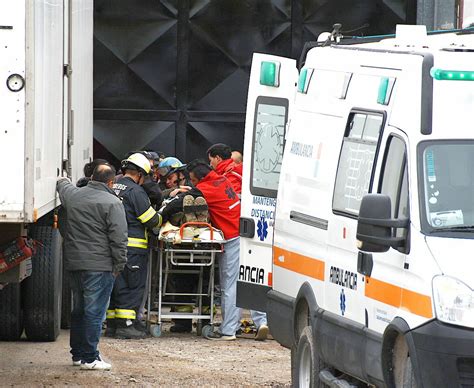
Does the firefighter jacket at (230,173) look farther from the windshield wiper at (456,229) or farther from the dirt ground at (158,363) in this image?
the windshield wiper at (456,229)

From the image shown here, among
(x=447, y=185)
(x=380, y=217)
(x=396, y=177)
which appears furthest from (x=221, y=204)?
(x=380, y=217)

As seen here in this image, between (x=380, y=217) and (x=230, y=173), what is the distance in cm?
738

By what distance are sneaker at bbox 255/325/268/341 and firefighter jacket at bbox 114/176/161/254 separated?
1.50 meters

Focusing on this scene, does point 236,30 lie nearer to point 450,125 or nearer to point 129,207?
point 129,207

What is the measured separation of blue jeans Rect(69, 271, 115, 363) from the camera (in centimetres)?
1162

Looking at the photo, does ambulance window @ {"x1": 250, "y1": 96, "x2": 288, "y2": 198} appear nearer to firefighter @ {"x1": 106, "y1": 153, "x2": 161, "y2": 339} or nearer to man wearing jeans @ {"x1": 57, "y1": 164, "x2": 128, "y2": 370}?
man wearing jeans @ {"x1": 57, "y1": 164, "x2": 128, "y2": 370}

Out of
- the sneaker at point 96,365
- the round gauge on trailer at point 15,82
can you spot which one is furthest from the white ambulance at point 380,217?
the sneaker at point 96,365

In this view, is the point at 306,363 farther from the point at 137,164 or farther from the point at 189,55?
the point at 189,55

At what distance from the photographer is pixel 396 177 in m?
8.03

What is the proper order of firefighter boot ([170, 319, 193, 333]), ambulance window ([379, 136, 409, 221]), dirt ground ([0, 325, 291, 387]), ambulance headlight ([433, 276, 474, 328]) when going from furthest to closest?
firefighter boot ([170, 319, 193, 333]) → dirt ground ([0, 325, 291, 387]) → ambulance window ([379, 136, 409, 221]) → ambulance headlight ([433, 276, 474, 328])

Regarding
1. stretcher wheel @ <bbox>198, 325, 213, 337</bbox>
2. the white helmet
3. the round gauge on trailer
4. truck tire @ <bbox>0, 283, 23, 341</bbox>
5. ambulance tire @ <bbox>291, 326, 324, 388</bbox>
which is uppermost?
the round gauge on trailer

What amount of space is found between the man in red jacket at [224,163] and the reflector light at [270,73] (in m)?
2.59

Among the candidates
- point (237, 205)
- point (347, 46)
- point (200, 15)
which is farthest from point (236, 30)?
point (347, 46)

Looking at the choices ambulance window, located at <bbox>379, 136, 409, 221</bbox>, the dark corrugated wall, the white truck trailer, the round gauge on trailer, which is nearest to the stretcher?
the white truck trailer
